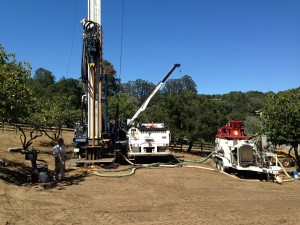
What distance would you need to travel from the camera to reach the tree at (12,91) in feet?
37.1

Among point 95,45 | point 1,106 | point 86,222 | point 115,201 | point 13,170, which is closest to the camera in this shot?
point 86,222

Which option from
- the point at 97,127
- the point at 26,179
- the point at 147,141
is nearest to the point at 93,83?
the point at 97,127

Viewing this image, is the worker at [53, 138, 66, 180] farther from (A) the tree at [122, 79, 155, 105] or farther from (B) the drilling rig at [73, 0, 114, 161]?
(A) the tree at [122, 79, 155, 105]

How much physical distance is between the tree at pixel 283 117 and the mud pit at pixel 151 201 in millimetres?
4708

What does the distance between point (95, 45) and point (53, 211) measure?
383 inches

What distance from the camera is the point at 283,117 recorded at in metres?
17.5

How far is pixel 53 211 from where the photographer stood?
8062 mm

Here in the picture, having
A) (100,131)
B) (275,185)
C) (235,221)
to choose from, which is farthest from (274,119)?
(235,221)

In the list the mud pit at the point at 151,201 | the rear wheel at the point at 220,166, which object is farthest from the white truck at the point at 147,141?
the mud pit at the point at 151,201

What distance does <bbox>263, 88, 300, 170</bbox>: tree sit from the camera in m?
17.2

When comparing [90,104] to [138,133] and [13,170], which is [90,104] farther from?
[13,170]

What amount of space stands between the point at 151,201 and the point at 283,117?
11.2m

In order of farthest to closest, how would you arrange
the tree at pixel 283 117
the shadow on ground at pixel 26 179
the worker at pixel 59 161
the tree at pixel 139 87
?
the tree at pixel 139 87, the tree at pixel 283 117, the worker at pixel 59 161, the shadow on ground at pixel 26 179

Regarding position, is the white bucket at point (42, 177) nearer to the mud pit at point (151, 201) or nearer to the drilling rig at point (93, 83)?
the mud pit at point (151, 201)
